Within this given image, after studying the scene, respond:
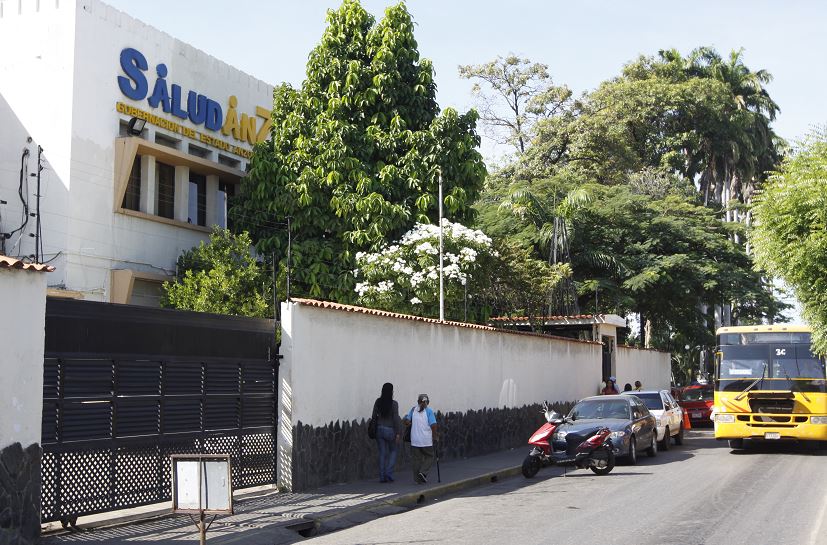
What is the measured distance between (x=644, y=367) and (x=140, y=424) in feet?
110

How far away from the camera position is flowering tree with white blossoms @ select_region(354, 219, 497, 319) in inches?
1031

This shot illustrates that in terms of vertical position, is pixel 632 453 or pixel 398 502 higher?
pixel 632 453

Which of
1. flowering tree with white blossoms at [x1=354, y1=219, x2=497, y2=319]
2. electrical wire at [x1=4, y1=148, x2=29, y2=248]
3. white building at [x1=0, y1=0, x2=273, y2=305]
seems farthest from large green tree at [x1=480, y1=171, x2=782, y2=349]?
electrical wire at [x1=4, y1=148, x2=29, y2=248]

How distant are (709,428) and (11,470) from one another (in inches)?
1211

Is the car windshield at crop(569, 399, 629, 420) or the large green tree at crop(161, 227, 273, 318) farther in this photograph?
the large green tree at crop(161, 227, 273, 318)

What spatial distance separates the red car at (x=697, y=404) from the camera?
36.2 meters

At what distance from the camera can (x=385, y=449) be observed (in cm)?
1636

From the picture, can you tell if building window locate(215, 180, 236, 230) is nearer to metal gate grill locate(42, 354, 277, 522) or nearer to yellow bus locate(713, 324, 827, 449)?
metal gate grill locate(42, 354, 277, 522)

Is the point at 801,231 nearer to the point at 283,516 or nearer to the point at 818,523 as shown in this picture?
the point at 818,523

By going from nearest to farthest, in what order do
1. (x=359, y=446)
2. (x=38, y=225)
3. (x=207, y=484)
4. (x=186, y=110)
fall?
(x=207, y=484)
(x=359, y=446)
(x=38, y=225)
(x=186, y=110)

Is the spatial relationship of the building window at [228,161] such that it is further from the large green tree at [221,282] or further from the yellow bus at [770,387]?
the yellow bus at [770,387]

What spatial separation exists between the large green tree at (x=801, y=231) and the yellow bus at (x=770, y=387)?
0.85 m

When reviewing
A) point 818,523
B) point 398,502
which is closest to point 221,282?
point 398,502

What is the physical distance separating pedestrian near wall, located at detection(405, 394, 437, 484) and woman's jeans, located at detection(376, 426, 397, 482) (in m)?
0.38
